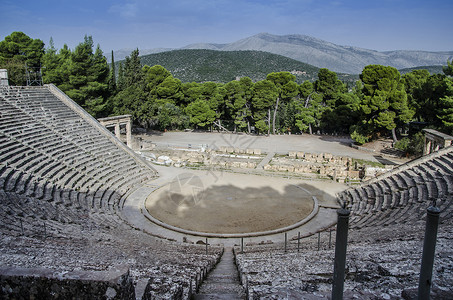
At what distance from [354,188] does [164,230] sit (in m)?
10.7

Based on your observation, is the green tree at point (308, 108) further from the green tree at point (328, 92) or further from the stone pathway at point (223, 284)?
the stone pathway at point (223, 284)

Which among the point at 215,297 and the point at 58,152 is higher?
the point at 58,152

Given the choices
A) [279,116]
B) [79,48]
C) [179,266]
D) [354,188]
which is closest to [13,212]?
[179,266]

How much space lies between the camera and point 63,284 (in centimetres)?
317

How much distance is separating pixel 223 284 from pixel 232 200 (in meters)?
9.64

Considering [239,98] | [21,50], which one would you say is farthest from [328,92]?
[21,50]

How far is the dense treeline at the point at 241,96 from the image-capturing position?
28297mm

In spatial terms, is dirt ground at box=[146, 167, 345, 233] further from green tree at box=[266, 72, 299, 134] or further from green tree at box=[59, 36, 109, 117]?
green tree at box=[266, 72, 299, 134]

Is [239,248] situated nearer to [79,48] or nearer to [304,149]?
[304,149]

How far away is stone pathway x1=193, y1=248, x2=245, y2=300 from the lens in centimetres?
611

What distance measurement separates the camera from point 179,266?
24.9 ft

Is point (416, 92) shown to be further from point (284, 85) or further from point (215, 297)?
point (215, 297)

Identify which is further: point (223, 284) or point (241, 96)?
point (241, 96)

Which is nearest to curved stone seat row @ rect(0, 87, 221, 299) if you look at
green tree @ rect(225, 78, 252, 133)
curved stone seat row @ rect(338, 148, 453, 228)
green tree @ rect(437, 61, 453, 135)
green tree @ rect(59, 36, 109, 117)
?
green tree @ rect(59, 36, 109, 117)
